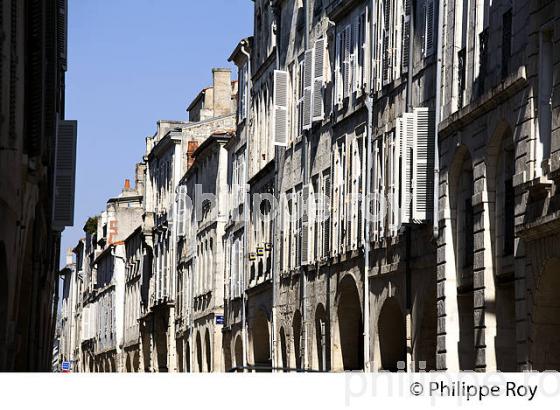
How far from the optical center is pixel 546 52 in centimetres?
2119

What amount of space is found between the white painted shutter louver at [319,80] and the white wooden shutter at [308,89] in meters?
0.23

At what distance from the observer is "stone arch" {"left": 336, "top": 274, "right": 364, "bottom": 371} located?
33.8m

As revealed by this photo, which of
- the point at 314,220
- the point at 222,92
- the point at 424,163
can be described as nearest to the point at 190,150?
the point at 222,92

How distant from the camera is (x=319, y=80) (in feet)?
121

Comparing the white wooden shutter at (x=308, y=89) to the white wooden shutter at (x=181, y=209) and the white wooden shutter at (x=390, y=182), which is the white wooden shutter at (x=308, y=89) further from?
the white wooden shutter at (x=181, y=209)

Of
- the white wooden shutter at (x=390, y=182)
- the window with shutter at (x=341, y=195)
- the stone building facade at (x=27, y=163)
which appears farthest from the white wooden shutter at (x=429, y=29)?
the stone building facade at (x=27, y=163)

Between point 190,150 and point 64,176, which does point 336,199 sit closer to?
point 64,176

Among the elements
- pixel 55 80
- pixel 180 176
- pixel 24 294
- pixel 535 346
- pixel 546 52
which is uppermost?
pixel 180 176

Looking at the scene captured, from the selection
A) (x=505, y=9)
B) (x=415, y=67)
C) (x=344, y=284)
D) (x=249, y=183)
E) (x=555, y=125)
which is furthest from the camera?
(x=249, y=183)

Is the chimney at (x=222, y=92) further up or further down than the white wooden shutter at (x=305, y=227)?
further up

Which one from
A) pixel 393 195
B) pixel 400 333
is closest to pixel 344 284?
pixel 400 333

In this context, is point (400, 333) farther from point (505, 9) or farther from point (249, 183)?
point (249, 183)

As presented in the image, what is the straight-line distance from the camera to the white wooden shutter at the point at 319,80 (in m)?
36.7

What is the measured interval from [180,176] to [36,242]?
112ft
